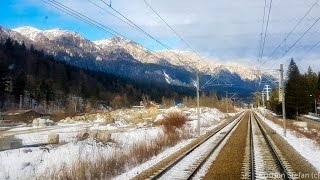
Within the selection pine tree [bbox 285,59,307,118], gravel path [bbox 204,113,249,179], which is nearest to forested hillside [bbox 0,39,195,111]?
pine tree [bbox 285,59,307,118]

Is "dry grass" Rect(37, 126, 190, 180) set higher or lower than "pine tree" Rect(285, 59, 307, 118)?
lower

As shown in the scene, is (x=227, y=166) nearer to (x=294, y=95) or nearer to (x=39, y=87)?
(x=294, y=95)

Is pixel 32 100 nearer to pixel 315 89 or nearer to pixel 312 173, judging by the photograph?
pixel 315 89

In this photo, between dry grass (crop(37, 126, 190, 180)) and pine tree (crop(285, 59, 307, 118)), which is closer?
dry grass (crop(37, 126, 190, 180))

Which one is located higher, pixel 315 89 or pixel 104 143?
pixel 315 89

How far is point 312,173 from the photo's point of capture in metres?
17.0

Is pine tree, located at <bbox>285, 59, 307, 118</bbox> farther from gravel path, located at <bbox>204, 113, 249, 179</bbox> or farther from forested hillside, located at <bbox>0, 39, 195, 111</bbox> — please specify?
forested hillside, located at <bbox>0, 39, 195, 111</bbox>

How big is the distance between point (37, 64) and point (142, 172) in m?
188

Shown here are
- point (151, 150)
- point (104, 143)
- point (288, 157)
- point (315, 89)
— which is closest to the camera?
point (288, 157)

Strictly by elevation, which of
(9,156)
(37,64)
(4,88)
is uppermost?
(37,64)

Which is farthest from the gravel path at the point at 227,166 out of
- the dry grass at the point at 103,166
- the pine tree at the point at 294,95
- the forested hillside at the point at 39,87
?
the forested hillside at the point at 39,87

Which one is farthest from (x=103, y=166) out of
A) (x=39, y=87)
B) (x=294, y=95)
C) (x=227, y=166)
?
(x=39, y=87)

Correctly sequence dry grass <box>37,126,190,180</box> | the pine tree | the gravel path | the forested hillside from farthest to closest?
the forested hillside → the pine tree → dry grass <box>37,126,190,180</box> → the gravel path

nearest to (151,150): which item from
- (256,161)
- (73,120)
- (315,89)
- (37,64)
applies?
(256,161)
